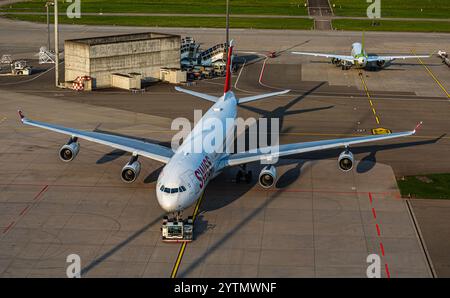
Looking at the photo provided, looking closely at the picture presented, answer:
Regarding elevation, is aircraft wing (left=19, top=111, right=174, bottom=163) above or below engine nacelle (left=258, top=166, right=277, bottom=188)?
above

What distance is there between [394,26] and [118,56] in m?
83.2

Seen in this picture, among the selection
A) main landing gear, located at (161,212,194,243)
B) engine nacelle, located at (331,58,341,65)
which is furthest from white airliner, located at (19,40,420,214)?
engine nacelle, located at (331,58,341,65)

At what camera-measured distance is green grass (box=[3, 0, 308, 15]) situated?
18250 centimetres

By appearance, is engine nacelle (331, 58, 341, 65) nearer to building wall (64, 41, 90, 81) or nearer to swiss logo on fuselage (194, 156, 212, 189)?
building wall (64, 41, 90, 81)

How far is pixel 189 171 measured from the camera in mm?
50094

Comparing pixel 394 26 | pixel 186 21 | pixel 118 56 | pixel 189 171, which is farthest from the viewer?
pixel 186 21

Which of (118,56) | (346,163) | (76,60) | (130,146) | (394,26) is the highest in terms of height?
(394,26)

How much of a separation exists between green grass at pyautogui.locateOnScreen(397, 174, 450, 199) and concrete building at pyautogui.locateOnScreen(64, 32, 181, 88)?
5256 centimetres

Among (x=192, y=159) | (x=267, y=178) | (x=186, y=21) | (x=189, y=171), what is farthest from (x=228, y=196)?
(x=186, y=21)

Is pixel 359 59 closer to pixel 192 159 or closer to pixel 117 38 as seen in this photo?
pixel 117 38

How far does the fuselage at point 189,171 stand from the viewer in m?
48.6
